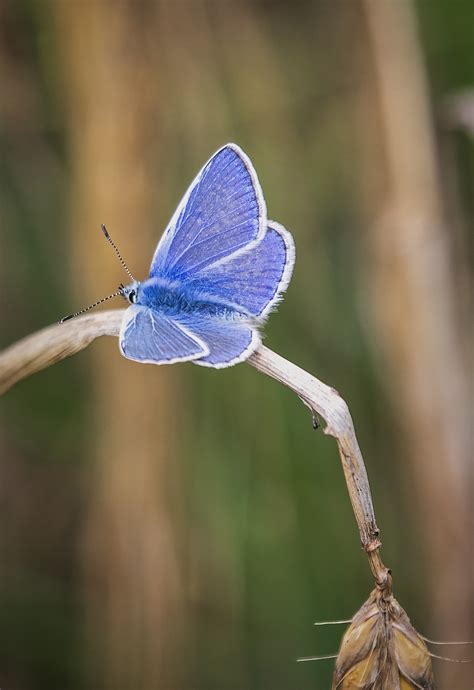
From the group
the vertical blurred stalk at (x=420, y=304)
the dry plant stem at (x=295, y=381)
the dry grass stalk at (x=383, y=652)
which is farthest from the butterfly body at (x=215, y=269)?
the vertical blurred stalk at (x=420, y=304)

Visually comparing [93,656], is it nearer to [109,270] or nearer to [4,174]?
[109,270]

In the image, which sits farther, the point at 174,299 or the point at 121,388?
the point at 121,388

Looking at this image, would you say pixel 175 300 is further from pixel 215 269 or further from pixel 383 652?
pixel 383 652

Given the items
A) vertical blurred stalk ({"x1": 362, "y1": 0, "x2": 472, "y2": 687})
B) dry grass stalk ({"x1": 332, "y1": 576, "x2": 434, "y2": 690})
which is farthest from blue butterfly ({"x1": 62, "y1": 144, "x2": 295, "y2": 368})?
vertical blurred stalk ({"x1": 362, "y1": 0, "x2": 472, "y2": 687})

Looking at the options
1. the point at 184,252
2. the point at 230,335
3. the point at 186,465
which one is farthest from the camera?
the point at 186,465

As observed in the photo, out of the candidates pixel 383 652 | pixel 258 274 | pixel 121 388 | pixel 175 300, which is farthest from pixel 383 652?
pixel 121 388

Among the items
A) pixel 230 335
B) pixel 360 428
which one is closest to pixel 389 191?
pixel 360 428

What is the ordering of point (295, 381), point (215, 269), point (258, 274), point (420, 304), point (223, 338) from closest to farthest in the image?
point (295, 381) → point (223, 338) → point (258, 274) → point (215, 269) → point (420, 304)

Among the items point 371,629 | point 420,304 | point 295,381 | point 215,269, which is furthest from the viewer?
point 420,304
